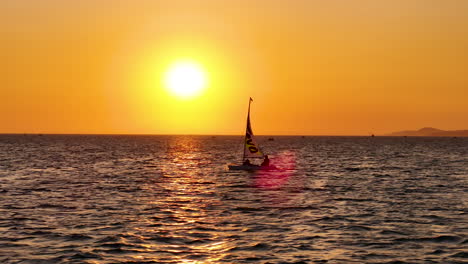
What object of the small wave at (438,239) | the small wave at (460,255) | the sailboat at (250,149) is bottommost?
the small wave at (460,255)

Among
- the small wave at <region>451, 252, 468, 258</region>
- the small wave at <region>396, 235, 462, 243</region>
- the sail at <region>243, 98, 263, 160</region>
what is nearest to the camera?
the small wave at <region>451, 252, 468, 258</region>

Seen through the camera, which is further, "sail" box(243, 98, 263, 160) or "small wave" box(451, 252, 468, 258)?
"sail" box(243, 98, 263, 160)

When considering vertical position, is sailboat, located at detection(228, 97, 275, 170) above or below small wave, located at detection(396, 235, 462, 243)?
above

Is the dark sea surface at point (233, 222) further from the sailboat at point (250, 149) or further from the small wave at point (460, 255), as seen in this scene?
the sailboat at point (250, 149)

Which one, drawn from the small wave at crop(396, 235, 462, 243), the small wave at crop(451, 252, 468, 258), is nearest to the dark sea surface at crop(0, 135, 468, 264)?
the small wave at crop(451, 252, 468, 258)

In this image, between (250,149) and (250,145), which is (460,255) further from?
(250,149)

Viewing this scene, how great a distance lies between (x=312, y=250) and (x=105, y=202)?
23.0 metres

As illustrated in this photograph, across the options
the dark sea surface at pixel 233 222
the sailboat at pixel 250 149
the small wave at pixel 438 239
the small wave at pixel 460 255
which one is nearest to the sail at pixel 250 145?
the sailboat at pixel 250 149

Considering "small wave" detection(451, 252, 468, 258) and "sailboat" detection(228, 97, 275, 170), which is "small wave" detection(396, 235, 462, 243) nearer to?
"small wave" detection(451, 252, 468, 258)

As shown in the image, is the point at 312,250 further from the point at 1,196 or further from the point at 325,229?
the point at 1,196

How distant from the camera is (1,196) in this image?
162ft

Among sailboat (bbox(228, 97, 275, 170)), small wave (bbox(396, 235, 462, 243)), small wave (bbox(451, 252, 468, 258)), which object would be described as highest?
sailboat (bbox(228, 97, 275, 170))

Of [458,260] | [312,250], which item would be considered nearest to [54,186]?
[312,250]

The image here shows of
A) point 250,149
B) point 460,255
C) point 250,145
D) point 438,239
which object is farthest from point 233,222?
point 250,149
